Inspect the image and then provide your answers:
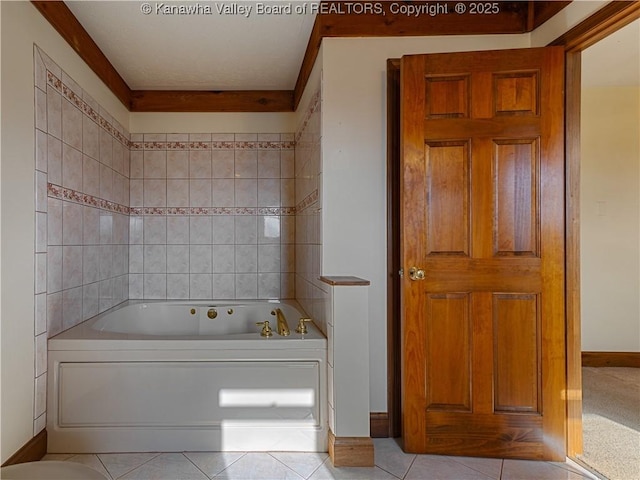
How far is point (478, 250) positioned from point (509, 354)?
52cm

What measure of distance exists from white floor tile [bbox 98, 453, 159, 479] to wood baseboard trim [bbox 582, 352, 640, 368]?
3.27 m

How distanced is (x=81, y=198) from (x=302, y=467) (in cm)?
197

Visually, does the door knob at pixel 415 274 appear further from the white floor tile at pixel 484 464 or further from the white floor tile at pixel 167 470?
the white floor tile at pixel 167 470

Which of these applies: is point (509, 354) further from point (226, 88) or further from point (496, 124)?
point (226, 88)

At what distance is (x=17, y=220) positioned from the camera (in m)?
1.78

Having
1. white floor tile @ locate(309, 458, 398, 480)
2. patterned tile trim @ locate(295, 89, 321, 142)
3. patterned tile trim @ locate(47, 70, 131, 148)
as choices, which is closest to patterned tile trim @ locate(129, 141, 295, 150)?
patterned tile trim @ locate(47, 70, 131, 148)

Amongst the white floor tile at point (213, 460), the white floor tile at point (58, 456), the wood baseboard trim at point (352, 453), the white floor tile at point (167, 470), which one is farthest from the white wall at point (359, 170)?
the white floor tile at point (58, 456)

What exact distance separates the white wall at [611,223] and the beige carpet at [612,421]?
353mm

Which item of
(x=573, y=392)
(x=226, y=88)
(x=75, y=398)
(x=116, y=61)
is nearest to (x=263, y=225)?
(x=226, y=88)

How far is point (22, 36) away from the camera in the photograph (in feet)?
5.91

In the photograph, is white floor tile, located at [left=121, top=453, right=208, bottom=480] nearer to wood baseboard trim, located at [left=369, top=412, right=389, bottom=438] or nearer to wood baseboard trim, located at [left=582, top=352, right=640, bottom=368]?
wood baseboard trim, located at [left=369, top=412, right=389, bottom=438]

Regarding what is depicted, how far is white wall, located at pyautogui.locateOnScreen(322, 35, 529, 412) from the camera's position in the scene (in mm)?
2189

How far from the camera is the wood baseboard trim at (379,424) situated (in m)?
2.17

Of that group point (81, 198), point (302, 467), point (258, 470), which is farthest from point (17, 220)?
point (302, 467)
